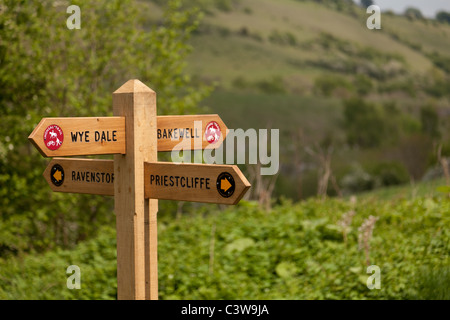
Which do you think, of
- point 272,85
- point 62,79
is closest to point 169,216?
point 62,79

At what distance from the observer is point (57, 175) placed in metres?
4.48

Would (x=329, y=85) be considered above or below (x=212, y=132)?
above

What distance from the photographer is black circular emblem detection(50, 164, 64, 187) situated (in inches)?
175

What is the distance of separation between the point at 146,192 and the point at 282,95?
63473mm

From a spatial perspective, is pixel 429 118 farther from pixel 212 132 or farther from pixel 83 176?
pixel 83 176

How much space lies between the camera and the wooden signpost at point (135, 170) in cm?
385

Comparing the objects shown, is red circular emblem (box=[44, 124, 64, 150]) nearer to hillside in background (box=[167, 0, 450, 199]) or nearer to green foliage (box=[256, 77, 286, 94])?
hillside in background (box=[167, 0, 450, 199])

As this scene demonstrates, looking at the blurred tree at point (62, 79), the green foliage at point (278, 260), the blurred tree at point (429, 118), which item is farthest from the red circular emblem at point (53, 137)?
the blurred tree at point (429, 118)

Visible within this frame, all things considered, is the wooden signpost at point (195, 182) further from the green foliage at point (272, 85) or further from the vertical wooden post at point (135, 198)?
the green foliage at point (272, 85)

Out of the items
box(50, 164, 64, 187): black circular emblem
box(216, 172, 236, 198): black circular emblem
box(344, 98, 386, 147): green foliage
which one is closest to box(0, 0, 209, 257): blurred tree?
box(50, 164, 64, 187): black circular emblem

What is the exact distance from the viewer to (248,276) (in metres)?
6.79

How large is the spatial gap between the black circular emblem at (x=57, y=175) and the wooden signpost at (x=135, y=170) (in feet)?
0.41

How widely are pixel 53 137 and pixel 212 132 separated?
3.92 ft
